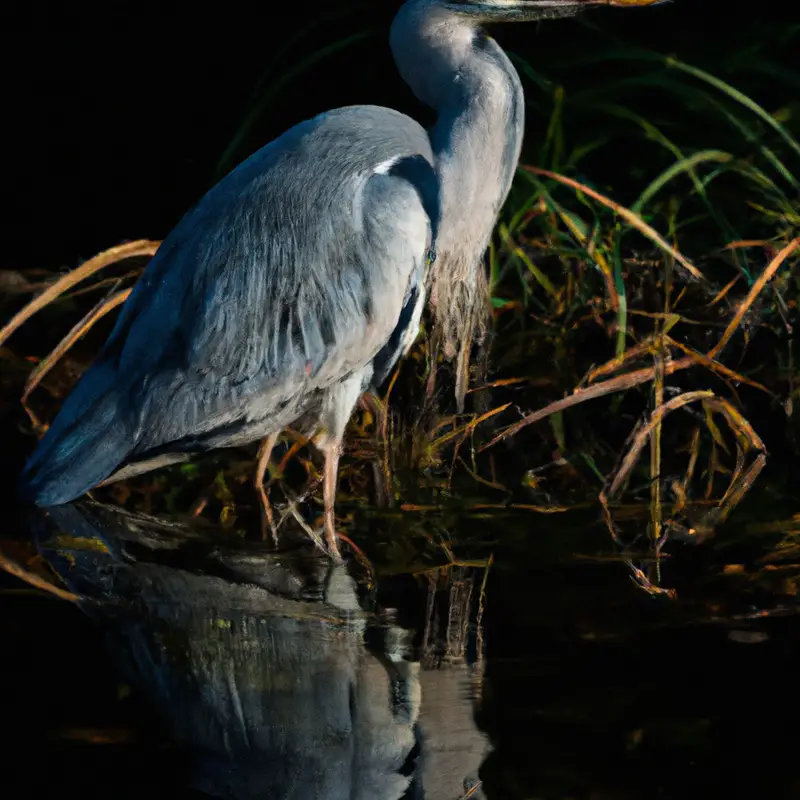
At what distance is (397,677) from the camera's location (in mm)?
3385

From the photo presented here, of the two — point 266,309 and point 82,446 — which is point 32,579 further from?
point 266,309

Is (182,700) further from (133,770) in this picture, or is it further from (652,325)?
(652,325)

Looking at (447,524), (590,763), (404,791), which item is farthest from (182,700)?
(447,524)

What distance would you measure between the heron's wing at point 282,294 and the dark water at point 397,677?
1.52ft

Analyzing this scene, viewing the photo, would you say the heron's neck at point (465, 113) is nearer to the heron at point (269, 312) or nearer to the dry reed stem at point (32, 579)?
the heron at point (269, 312)

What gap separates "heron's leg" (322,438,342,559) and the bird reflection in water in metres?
0.05

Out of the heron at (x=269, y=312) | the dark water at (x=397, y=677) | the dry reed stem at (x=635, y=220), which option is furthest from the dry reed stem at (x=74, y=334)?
the dry reed stem at (x=635, y=220)

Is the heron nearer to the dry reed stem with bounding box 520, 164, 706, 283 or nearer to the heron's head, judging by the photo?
the heron's head

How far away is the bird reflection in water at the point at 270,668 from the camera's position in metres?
2.93

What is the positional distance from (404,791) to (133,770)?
0.52 m

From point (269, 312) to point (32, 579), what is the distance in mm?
1024

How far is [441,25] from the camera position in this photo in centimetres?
471

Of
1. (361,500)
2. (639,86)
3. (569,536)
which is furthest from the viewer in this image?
(639,86)

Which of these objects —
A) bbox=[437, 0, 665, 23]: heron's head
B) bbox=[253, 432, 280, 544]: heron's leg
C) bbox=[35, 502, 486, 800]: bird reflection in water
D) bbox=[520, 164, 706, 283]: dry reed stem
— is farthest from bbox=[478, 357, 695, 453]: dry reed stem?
bbox=[437, 0, 665, 23]: heron's head
